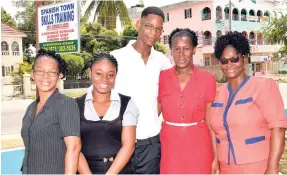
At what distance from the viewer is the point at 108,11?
2784 cm

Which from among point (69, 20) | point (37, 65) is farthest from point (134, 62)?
point (69, 20)

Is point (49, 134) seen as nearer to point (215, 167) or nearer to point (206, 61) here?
point (215, 167)

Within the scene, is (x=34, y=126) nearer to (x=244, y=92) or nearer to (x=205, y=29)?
(x=244, y=92)

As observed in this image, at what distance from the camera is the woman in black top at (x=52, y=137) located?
8.63 ft

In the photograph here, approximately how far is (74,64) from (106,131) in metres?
20.3

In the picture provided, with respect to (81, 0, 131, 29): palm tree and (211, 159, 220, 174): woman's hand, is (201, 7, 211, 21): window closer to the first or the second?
(81, 0, 131, 29): palm tree

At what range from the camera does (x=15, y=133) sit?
10.7 metres

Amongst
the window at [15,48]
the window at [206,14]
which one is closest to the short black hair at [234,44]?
the window at [15,48]

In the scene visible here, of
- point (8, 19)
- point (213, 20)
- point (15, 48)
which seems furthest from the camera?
point (8, 19)

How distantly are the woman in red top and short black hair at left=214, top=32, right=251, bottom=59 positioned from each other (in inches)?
10.1

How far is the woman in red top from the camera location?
3.26 metres

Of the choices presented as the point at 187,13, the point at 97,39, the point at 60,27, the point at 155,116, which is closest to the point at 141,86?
the point at 155,116

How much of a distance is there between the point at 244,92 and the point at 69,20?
26.3 ft

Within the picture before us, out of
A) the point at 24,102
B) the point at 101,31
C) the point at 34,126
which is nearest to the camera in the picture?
the point at 34,126
